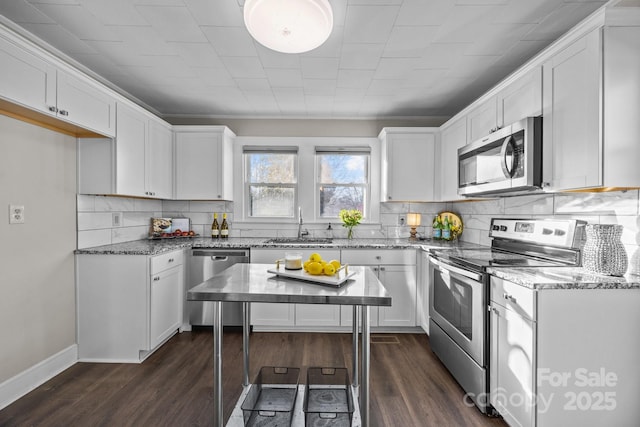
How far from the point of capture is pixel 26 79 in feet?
6.27

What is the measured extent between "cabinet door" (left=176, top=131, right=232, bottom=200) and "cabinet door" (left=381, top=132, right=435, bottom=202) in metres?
1.91

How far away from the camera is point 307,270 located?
5.60 feet

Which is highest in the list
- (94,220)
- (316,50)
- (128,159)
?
(316,50)

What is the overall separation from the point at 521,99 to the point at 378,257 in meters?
1.82

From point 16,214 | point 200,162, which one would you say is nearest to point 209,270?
point 200,162

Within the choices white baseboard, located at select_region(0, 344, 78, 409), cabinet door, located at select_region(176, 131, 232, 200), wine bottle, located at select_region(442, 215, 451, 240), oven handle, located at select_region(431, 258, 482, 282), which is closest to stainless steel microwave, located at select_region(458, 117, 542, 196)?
oven handle, located at select_region(431, 258, 482, 282)

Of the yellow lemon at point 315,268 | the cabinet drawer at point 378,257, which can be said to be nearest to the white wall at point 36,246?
the yellow lemon at point 315,268

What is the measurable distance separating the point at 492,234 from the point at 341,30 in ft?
6.95

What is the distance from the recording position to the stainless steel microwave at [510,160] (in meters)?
1.99

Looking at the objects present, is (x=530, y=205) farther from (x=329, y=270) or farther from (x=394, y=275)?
(x=329, y=270)

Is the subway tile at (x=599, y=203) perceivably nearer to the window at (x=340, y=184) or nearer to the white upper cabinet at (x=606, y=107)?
the white upper cabinet at (x=606, y=107)

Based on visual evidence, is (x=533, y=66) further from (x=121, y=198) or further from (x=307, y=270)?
(x=121, y=198)

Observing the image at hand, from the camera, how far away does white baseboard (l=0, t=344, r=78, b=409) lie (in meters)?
2.07

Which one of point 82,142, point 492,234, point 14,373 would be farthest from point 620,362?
point 82,142
